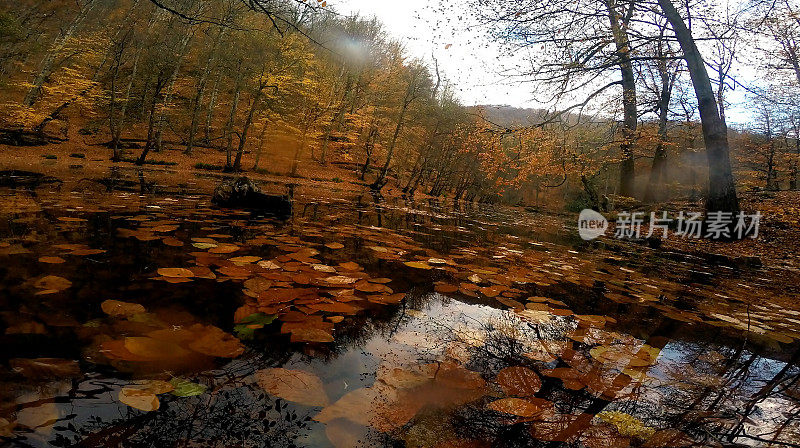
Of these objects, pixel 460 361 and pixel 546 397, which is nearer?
pixel 546 397

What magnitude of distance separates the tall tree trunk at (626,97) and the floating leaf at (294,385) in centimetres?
900

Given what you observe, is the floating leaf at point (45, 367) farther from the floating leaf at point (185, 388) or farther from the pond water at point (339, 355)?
the floating leaf at point (185, 388)

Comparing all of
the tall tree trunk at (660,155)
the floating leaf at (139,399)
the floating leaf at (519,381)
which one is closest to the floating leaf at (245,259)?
the floating leaf at (139,399)

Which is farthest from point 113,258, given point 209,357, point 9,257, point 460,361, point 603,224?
point 603,224

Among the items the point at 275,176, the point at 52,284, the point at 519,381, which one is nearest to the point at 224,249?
the point at 52,284

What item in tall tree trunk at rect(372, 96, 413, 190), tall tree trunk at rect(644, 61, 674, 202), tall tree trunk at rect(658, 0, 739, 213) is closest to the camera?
tall tree trunk at rect(658, 0, 739, 213)

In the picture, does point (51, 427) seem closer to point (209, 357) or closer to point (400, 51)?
point (209, 357)

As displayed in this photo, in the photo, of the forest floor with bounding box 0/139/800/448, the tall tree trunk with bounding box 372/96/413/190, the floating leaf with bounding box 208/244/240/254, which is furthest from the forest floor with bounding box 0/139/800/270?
the forest floor with bounding box 0/139/800/448

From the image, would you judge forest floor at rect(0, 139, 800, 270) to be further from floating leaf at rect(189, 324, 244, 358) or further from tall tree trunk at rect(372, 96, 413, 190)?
floating leaf at rect(189, 324, 244, 358)

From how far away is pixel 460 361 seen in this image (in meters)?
1.29

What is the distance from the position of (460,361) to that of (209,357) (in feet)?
2.86

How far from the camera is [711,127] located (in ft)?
25.7

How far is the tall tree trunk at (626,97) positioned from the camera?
7738mm

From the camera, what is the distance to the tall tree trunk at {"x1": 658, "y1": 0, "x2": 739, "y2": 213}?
7.60 metres
